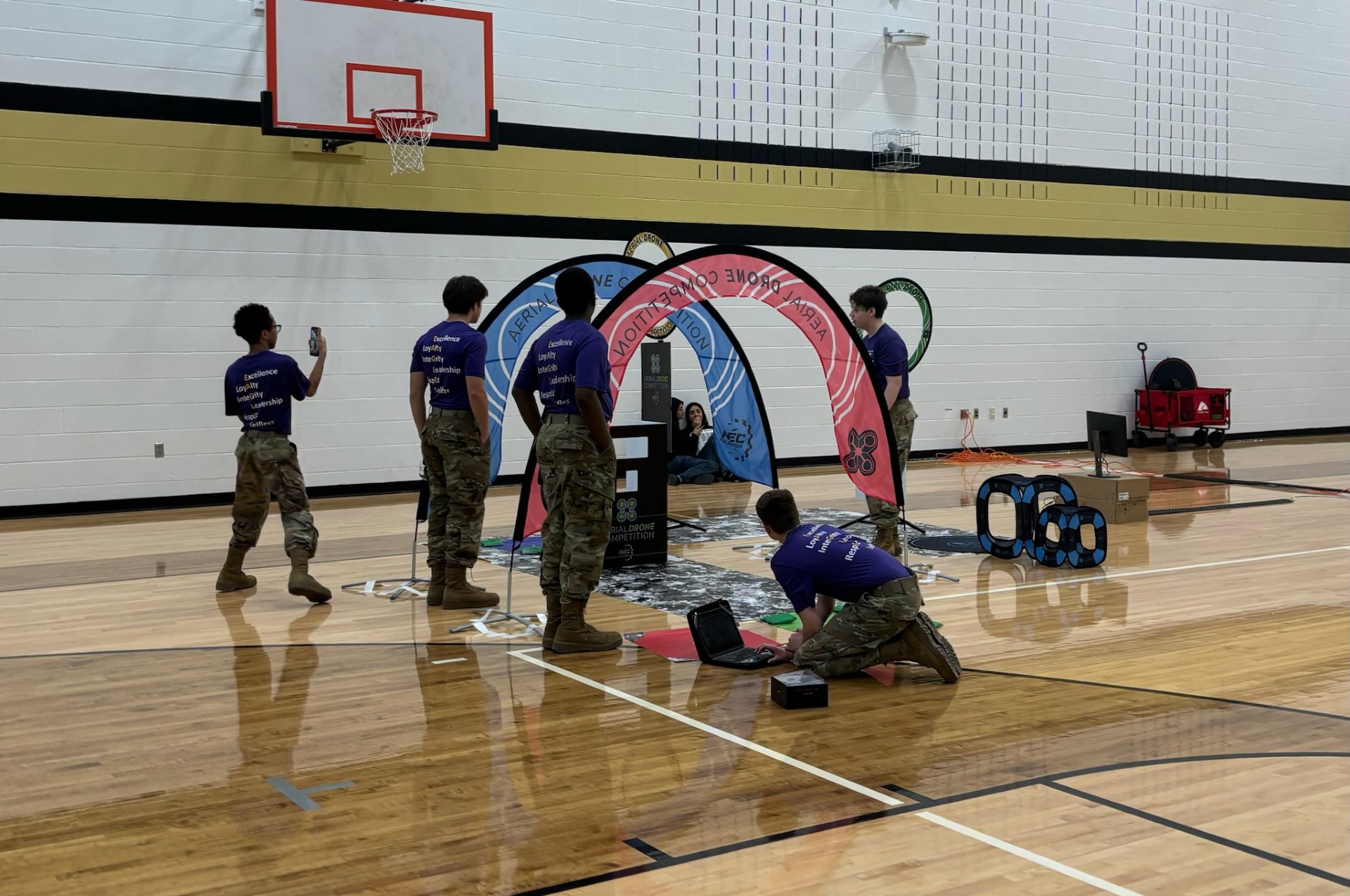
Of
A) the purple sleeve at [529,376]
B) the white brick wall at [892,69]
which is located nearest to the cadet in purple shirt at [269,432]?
the purple sleeve at [529,376]

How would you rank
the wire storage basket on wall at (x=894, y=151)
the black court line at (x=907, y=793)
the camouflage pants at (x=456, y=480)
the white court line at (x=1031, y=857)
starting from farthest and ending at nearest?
the wire storage basket on wall at (x=894, y=151) → the camouflage pants at (x=456, y=480) → the black court line at (x=907, y=793) → the white court line at (x=1031, y=857)

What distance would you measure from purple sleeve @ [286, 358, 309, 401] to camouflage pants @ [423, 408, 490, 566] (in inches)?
38.3

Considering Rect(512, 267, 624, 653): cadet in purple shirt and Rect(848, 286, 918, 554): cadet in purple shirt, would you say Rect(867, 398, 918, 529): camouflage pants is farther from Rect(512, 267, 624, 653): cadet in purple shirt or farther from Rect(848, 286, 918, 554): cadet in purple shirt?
Rect(512, 267, 624, 653): cadet in purple shirt

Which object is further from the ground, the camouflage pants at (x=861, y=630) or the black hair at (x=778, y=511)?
the black hair at (x=778, y=511)

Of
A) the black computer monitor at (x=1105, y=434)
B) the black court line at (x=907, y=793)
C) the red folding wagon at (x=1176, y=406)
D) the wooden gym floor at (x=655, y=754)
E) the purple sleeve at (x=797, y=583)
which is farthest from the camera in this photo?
the red folding wagon at (x=1176, y=406)

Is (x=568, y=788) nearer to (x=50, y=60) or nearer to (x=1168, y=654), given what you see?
(x=1168, y=654)

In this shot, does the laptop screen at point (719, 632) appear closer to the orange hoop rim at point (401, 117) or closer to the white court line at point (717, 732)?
the white court line at point (717, 732)

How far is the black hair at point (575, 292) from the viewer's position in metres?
6.43

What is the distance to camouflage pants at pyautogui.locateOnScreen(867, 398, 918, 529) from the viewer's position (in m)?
9.03

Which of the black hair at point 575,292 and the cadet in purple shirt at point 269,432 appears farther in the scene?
the cadet in purple shirt at point 269,432

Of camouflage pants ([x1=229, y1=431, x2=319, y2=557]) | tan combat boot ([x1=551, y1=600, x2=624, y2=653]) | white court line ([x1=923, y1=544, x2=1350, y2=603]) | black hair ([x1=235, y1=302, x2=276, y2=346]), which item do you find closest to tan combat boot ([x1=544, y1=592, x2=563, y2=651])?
tan combat boot ([x1=551, y1=600, x2=624, y2=653])

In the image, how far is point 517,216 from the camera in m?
14.7

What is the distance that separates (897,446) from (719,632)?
119 inches

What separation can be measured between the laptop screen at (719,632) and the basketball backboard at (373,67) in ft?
25.6
